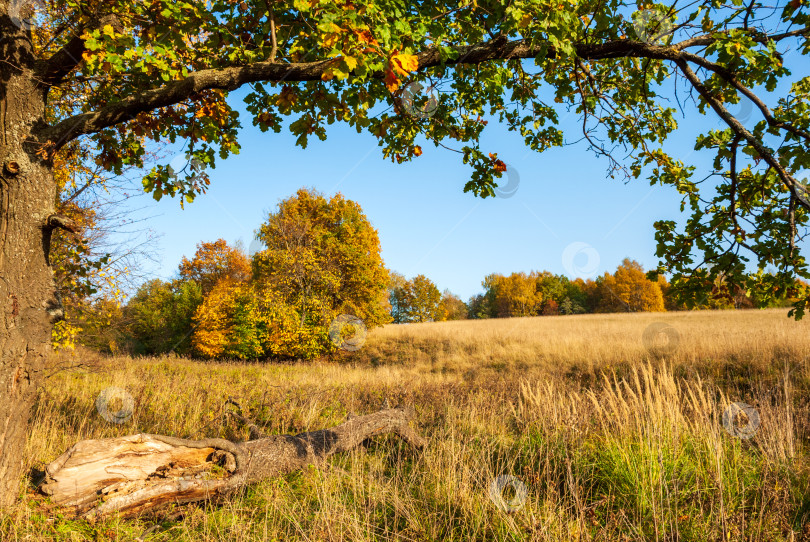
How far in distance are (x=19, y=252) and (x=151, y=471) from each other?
236 cm

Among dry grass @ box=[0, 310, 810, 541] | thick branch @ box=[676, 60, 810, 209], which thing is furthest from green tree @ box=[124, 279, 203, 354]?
thick branch @ box=[676, 60, 810, 209]

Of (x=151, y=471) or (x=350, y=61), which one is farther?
(x=151, y=471)

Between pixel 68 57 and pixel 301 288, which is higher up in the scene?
pixel 68 57

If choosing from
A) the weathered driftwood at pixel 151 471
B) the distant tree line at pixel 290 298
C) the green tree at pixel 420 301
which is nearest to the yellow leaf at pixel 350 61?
the weathered driftwood at pixel 151 471

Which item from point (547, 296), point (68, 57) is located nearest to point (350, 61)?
point (68, 57)

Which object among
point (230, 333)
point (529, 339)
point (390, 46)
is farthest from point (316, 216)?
point (390, 46)

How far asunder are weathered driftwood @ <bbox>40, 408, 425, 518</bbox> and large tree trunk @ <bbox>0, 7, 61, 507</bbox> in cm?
74

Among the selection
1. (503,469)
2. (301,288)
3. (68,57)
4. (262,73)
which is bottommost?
(503,469)

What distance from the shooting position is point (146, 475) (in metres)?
3.40

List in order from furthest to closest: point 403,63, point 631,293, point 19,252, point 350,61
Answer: point 631,293, point 19,252, point 403,63, point 350,61

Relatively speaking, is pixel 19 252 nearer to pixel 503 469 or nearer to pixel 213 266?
pixel 503 469

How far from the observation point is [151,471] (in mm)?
3432

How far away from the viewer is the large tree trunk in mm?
3402

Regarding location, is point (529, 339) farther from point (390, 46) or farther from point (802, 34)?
point (390, 46)
